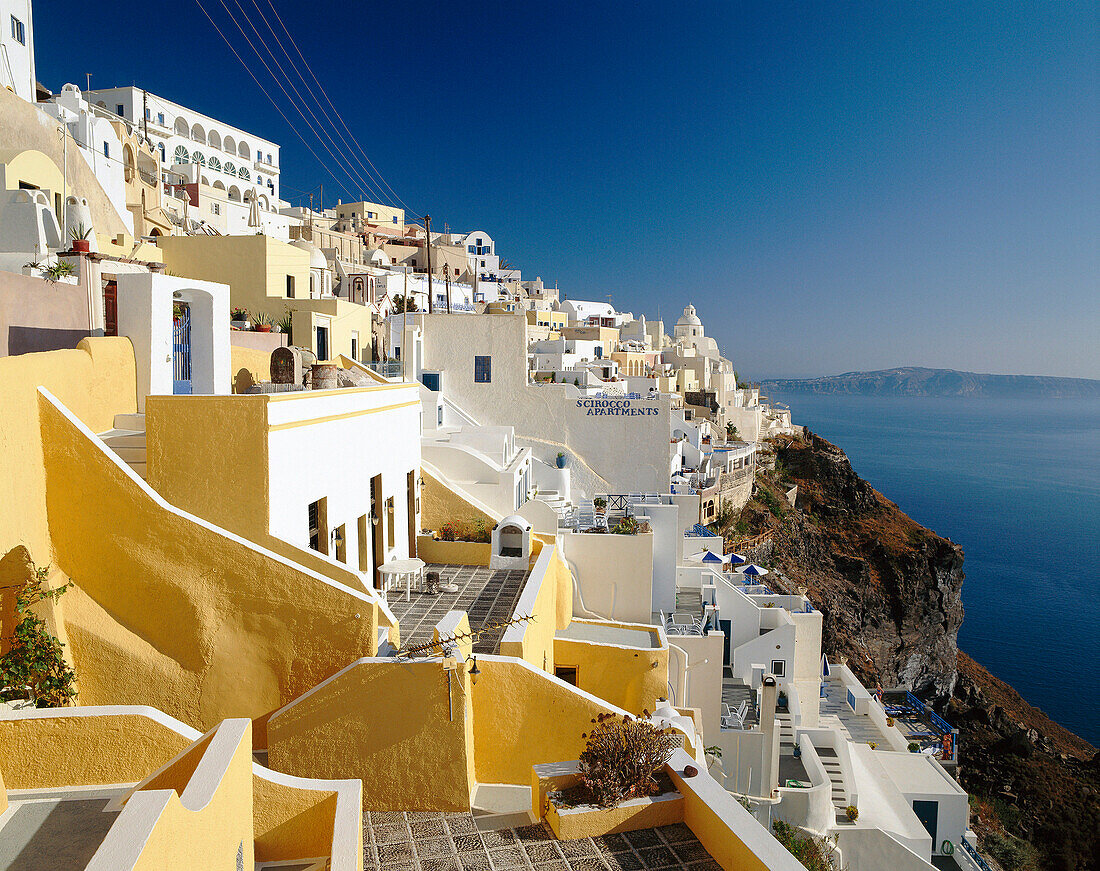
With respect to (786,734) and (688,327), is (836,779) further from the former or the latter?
(688,327)

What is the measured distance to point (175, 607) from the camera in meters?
7.46

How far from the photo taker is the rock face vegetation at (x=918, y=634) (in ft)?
101

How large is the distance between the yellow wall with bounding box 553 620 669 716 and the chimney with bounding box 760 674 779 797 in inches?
187

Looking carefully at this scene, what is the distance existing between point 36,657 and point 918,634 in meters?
47.7

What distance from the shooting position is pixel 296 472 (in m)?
9.10

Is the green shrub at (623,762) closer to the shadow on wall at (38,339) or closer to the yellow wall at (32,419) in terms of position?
the yellow wall at (32,419)

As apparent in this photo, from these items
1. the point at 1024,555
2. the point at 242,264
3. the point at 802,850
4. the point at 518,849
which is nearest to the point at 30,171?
the point at 242,264

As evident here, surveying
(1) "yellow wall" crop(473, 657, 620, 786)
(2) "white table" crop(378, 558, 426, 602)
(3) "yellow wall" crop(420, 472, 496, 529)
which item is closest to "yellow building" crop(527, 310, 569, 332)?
(3) "yellow wall" crop(420, 472, 496, 529)

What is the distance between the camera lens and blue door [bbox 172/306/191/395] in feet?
34.9

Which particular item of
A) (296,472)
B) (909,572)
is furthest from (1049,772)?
(296,472)

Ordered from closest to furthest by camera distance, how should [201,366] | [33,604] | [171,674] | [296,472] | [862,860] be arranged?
[33,604], [171,674], [296,472], [201,366], [862,860]

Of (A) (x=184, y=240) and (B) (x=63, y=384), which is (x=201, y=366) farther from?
(A) (x=184, y=240)

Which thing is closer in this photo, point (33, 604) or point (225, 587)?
point (33, 604)

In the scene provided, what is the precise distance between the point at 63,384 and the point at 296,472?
8.92ft
